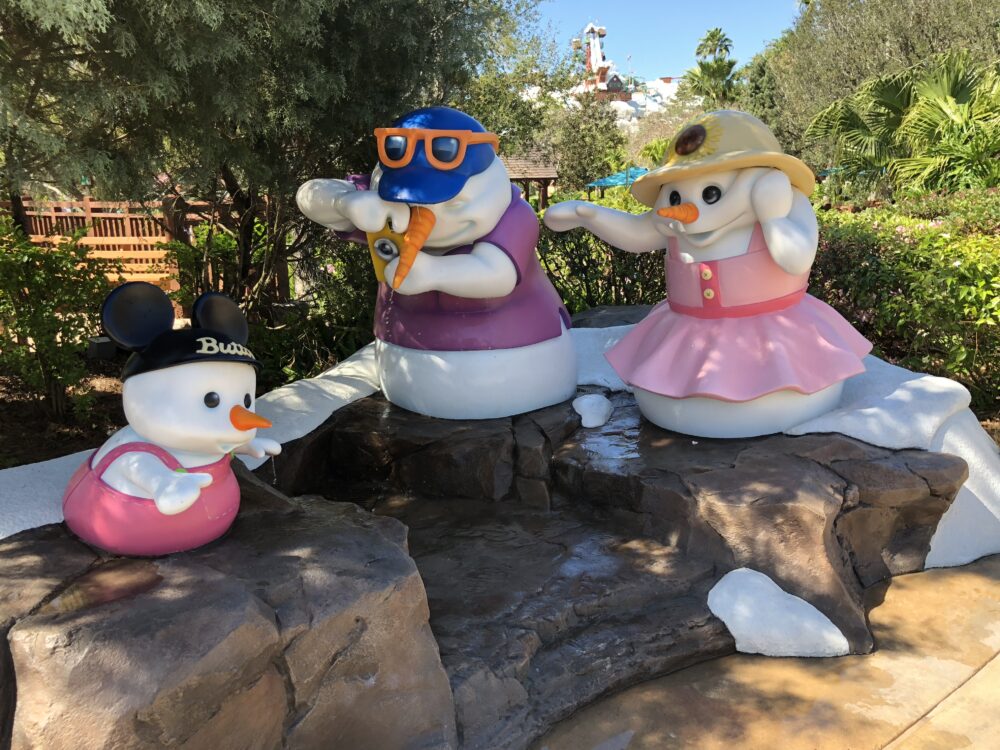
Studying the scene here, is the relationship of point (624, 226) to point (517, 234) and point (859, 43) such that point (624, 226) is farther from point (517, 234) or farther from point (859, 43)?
point (859, 43)

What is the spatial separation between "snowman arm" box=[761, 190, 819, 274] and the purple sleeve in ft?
3.81

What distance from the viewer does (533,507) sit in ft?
12.5

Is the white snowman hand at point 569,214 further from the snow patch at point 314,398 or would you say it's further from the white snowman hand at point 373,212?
the snow patch at point 314,398

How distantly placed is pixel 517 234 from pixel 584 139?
18164 millimetres

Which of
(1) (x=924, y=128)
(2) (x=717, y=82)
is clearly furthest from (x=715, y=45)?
(1) (x=924, y=128)

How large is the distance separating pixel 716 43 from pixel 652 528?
112ft

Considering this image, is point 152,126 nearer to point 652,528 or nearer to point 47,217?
point 652,528

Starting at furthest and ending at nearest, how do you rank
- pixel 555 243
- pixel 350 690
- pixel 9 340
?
pixel 555 243, pixel 9 340, pixel 350 690

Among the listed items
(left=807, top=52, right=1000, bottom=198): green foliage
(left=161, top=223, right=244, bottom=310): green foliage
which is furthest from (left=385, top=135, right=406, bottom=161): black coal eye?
(left=807, top=52, right=1000, bottom=198): green foliage

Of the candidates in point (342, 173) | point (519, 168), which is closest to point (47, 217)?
point (342, 173)

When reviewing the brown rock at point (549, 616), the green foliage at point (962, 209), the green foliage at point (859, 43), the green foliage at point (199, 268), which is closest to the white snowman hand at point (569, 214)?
the brown rock at point (549, 616)

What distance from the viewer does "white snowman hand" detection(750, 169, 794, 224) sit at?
3.38 m

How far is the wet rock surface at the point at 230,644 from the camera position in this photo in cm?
195

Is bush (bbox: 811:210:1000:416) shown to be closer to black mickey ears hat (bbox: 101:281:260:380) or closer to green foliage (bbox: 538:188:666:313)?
green foliage (bbox: 538:188:666:313)
